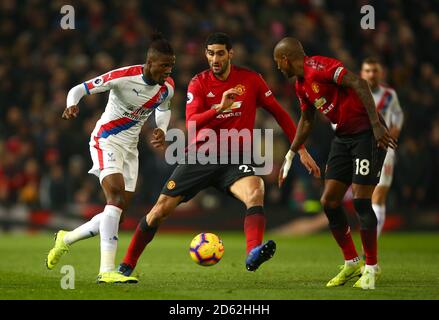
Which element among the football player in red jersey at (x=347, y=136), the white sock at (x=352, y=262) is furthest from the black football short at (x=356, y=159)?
the white sock at (x=352, y=262)

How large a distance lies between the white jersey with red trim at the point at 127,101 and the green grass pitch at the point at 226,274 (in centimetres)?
144

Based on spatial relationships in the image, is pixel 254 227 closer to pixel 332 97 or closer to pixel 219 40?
pixel 332 97

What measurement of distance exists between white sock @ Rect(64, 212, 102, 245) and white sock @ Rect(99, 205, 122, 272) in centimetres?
37

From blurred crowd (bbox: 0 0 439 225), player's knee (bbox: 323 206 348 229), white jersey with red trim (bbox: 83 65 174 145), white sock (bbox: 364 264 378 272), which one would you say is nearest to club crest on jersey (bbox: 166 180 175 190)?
white jersey with red trim (bbox: 83 65 174 145)

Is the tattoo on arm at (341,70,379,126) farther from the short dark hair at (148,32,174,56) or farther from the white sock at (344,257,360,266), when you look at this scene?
the short dark hair at (148,32,174,56)

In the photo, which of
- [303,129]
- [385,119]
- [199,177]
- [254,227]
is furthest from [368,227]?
[385,119]

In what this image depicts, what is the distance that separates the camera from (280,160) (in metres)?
17.4

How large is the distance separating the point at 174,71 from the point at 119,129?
9.51 m

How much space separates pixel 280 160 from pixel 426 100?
3913 mm

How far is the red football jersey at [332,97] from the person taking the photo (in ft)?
27.3

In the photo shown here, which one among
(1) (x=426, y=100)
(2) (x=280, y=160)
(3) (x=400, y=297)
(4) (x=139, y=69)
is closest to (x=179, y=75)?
(2) (x=280, y=160)

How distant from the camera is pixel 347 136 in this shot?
28.1 ft

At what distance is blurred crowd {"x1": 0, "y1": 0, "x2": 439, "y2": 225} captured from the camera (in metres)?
17.6
